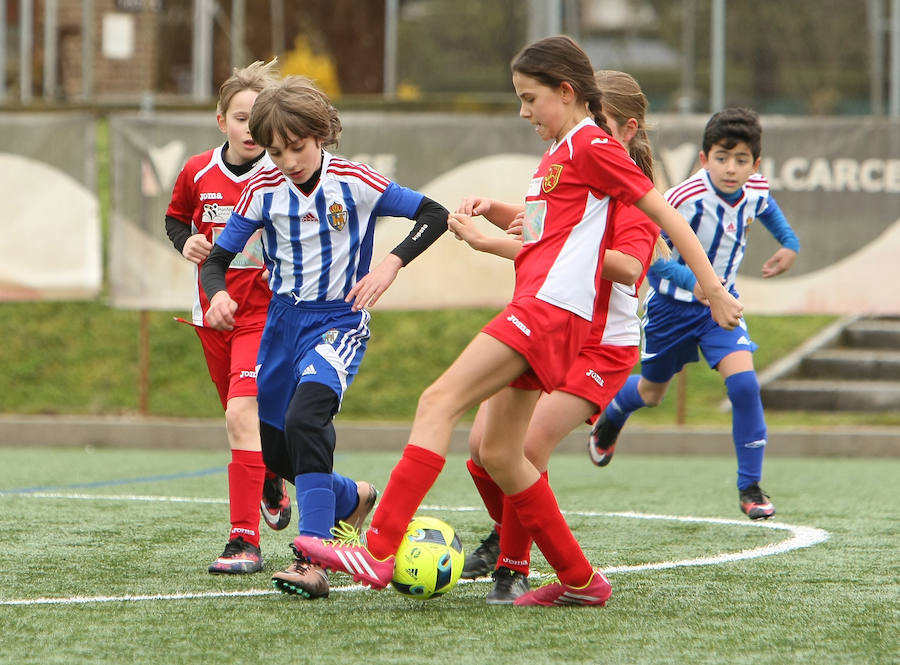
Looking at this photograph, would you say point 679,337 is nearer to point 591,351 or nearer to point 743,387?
point 743,387

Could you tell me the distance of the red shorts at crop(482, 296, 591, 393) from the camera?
12.3 feet

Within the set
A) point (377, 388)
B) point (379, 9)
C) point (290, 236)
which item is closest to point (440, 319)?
point (377, 388)

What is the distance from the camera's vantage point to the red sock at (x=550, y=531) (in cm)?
395

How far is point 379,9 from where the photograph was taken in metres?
17.3

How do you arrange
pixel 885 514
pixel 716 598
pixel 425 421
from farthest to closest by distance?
pixel 885 514 → pixel 716 598 → pixel 425 421

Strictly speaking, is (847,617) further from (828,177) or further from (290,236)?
(828,177)

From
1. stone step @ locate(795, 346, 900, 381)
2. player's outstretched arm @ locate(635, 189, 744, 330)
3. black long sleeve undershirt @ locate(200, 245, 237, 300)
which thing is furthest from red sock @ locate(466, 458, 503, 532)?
stone step @ locate(795, 346, 900, 381)

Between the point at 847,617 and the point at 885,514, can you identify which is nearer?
the point at 847,617

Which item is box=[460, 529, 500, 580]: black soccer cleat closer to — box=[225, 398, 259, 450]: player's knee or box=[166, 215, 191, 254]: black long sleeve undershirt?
box=[225, 398, 259, 450]: player's knee

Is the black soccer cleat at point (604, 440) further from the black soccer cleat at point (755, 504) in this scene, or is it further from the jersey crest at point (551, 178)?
the jersey crest at point (551, 178)

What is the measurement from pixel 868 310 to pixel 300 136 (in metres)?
6.65

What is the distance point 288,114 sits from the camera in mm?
4215

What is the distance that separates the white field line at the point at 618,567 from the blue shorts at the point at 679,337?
713 millimetres

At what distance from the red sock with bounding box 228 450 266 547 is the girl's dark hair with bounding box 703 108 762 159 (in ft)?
8.30
